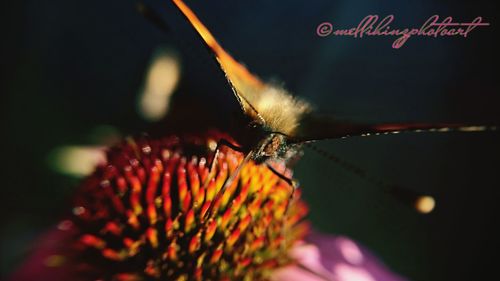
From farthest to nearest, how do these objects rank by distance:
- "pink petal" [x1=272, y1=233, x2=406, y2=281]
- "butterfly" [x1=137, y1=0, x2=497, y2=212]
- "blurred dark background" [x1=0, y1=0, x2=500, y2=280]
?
"blurred dark background" [x1=0, y1=0, x2=500, y2=280] → "pink petal" [x1=272, y1=233, x2=406, y2=281] → "butterfly" [x1=137, y1=0, x2=497, y2=212]

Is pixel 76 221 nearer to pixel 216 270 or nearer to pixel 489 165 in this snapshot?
pixel 216 270

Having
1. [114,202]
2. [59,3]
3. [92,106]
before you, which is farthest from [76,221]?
[59,3]

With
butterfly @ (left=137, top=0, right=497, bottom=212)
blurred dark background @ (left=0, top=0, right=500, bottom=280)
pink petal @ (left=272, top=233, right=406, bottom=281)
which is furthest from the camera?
blurred dark background @ (left=0, top=0, right=500, bottom=280)

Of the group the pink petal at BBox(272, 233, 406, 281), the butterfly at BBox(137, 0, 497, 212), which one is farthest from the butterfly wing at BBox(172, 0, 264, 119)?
the pink petal at BBox(272, 233, 406, 281)

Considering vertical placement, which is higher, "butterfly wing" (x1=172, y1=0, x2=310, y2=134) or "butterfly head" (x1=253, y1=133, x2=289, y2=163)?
"butterfly wing" (x1=172, y1=0, x2=310, y2=134)

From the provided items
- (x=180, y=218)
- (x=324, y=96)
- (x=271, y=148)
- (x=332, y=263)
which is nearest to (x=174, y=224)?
(x=180, y=218)

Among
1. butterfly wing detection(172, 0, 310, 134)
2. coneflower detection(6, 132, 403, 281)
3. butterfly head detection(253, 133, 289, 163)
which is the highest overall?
butterfly wing detection(172, 0, 310, 134)

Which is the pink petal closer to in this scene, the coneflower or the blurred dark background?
the coneflower

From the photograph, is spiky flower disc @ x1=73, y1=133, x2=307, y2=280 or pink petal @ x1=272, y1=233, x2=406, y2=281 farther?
pink petal @ x1=272, y1=233, x2=406, y2=281
